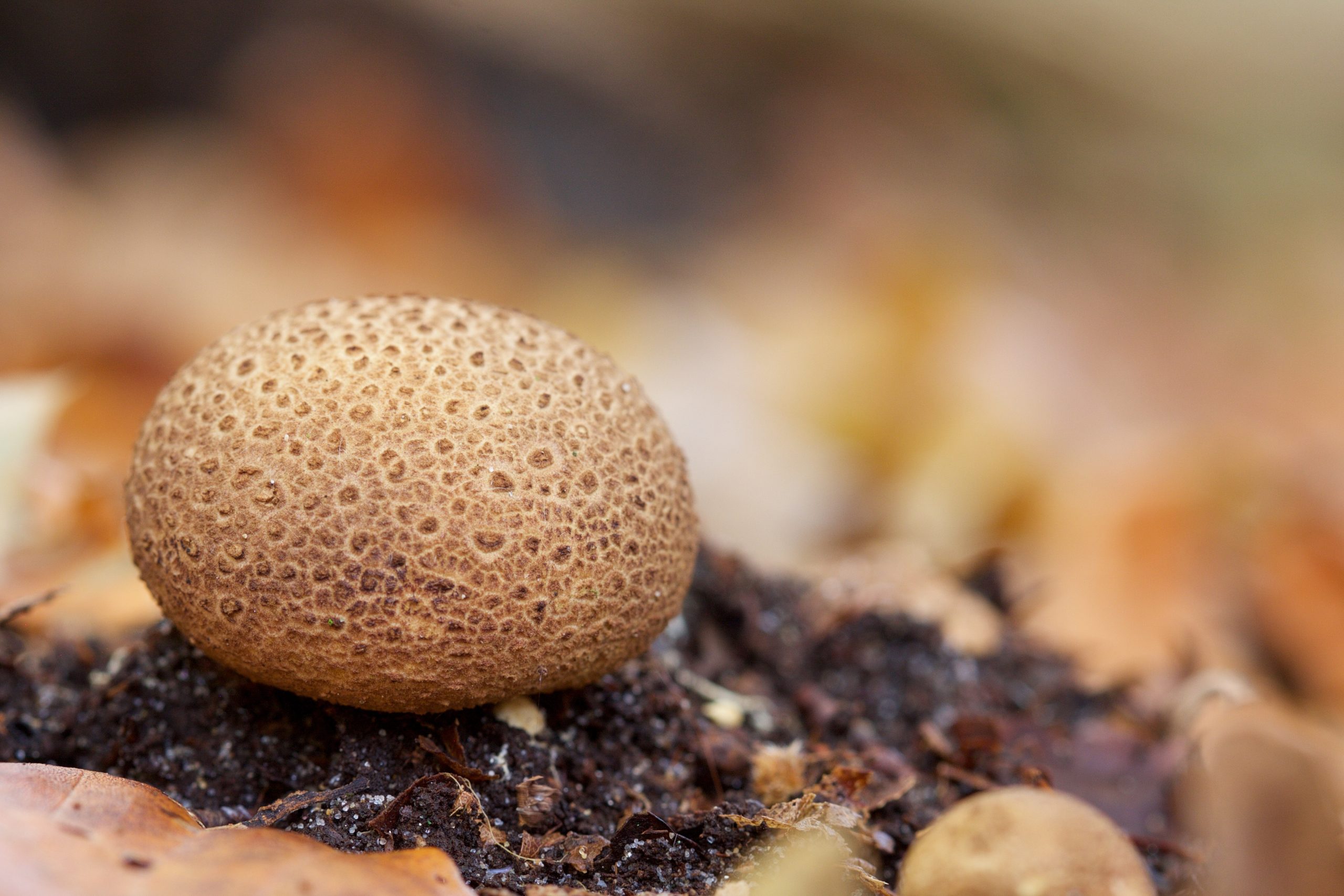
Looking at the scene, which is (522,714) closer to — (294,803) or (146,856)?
(294,803)

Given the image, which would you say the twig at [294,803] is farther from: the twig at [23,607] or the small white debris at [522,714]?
the twig at [23,607]

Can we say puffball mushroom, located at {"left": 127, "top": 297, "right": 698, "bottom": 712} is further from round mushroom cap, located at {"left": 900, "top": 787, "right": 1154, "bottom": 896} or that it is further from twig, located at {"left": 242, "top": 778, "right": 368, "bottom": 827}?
round mushroom cap, located at {"left": 900, "top": 787, "right": 1154, "bottom": 896}

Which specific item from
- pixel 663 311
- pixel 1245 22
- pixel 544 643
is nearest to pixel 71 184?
pixel 663 311

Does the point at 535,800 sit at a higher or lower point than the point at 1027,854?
lower

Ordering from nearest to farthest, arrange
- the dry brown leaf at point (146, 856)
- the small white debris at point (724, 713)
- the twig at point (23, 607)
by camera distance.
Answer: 1. the dry brown leaf at point (146, 856)
2. the twig at point (23, 607)
3. the small white debris at point (724, 713)

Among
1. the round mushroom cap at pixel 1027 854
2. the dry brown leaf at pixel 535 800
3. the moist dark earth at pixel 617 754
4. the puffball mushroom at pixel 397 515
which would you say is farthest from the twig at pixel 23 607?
the round mushroom cap at pixel 1027 854

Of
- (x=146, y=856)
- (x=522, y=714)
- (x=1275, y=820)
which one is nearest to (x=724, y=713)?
(x=522, y=714)
